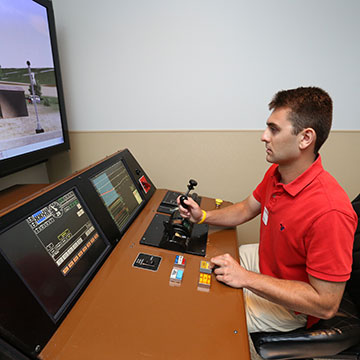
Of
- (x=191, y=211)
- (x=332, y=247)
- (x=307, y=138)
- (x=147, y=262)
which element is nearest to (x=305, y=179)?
(x=307, y=138)

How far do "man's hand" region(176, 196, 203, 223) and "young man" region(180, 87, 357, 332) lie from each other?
0.29 m

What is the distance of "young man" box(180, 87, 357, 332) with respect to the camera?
0.76m

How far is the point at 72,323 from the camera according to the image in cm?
64

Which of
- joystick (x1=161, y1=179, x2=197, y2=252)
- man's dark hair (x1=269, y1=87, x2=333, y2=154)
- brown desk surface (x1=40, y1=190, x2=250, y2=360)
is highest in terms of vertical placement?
man's dark hair (x1=269, y1=87, x2=333, y2=154)

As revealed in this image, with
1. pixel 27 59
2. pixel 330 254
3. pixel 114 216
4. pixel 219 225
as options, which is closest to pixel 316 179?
pixel 330 254

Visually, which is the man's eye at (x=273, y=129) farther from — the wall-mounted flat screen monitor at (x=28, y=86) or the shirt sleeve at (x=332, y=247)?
the wall-mounted flat screen monitor at (x=28, y=86)

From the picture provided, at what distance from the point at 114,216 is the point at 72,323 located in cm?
46

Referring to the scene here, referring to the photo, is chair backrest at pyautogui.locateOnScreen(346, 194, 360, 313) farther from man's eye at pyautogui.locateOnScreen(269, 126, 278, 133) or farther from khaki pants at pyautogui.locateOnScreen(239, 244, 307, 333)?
man's eye at pyautogui.locateOnScreen(269, 126, 278, 133)

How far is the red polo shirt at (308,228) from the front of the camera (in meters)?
0.75

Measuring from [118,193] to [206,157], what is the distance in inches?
35.5

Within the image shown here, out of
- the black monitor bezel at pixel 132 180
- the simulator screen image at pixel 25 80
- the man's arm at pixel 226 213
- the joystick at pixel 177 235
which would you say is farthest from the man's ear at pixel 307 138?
the simulator screen image at pixel 25 80

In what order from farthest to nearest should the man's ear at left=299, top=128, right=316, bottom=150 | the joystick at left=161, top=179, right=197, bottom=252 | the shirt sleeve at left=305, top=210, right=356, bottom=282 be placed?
1. the joystick at left=161, top=179, right=197, bottom=252
2. the man's ear at left=299, top=128, right=316, bottom=150
3. the shirt sleeve at left=305, top=210, right=356, bottom=282

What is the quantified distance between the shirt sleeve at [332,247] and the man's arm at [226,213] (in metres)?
0.45

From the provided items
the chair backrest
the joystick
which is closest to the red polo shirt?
the chair backrest
